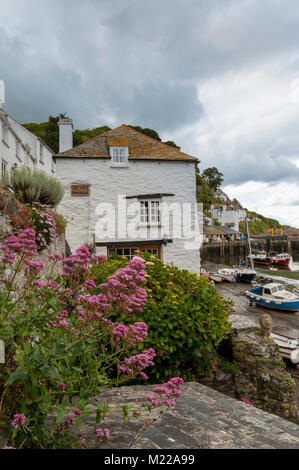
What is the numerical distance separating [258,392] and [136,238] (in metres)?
9.86

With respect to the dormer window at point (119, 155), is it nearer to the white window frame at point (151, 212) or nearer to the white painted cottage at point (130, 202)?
the white painted cottage at point (130, 202)

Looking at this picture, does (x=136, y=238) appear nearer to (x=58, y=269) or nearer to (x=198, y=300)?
(x=58, y=269)

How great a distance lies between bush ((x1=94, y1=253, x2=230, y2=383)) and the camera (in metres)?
4.30

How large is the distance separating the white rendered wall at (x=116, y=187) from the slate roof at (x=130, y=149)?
0.30 m

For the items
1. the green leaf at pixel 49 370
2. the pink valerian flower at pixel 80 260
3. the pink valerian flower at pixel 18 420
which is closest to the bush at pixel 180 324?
the pink valerian flower at pixel 80 260

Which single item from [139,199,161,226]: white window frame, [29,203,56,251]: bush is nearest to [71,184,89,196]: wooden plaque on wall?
[139,199,161,226]: white window frame

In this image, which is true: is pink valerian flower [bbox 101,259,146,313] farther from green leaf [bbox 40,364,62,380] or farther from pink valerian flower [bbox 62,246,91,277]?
green leaf [bbox 40,364,62,380]

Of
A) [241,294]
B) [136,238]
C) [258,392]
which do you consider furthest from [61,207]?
[241,294]

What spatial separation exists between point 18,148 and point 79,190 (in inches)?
459

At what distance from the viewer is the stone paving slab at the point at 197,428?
7.27 ft

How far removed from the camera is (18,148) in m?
22.2
